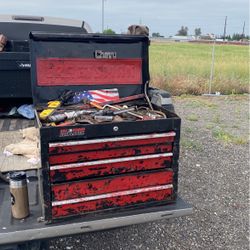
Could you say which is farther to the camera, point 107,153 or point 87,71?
point 87,71

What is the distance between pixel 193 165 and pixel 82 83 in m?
2.96

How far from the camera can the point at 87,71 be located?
3.31m

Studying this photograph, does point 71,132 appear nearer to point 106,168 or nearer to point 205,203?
point 106,168

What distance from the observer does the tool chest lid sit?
126 inches

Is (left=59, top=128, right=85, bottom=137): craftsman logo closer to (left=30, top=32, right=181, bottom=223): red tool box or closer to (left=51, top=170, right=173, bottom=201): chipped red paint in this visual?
(left=30, top=32, right=181, bottom=223): red tool box

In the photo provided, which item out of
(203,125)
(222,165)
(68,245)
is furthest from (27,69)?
(203,125)

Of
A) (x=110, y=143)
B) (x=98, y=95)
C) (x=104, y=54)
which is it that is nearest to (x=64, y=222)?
(x=110, y=143)

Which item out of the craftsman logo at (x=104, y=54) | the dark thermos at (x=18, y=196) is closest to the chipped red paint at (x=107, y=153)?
the dark thermos at (x=18, y=196)

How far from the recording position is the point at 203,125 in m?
8.48

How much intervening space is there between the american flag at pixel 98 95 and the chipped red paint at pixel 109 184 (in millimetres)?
930

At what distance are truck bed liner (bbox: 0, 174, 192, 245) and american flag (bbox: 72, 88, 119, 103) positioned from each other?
926mm

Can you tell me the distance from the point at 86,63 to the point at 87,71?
75 mm

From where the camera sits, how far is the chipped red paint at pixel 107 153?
7.65 ft

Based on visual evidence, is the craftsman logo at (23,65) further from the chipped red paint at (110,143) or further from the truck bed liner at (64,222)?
the chipped red paint at (110,143)
